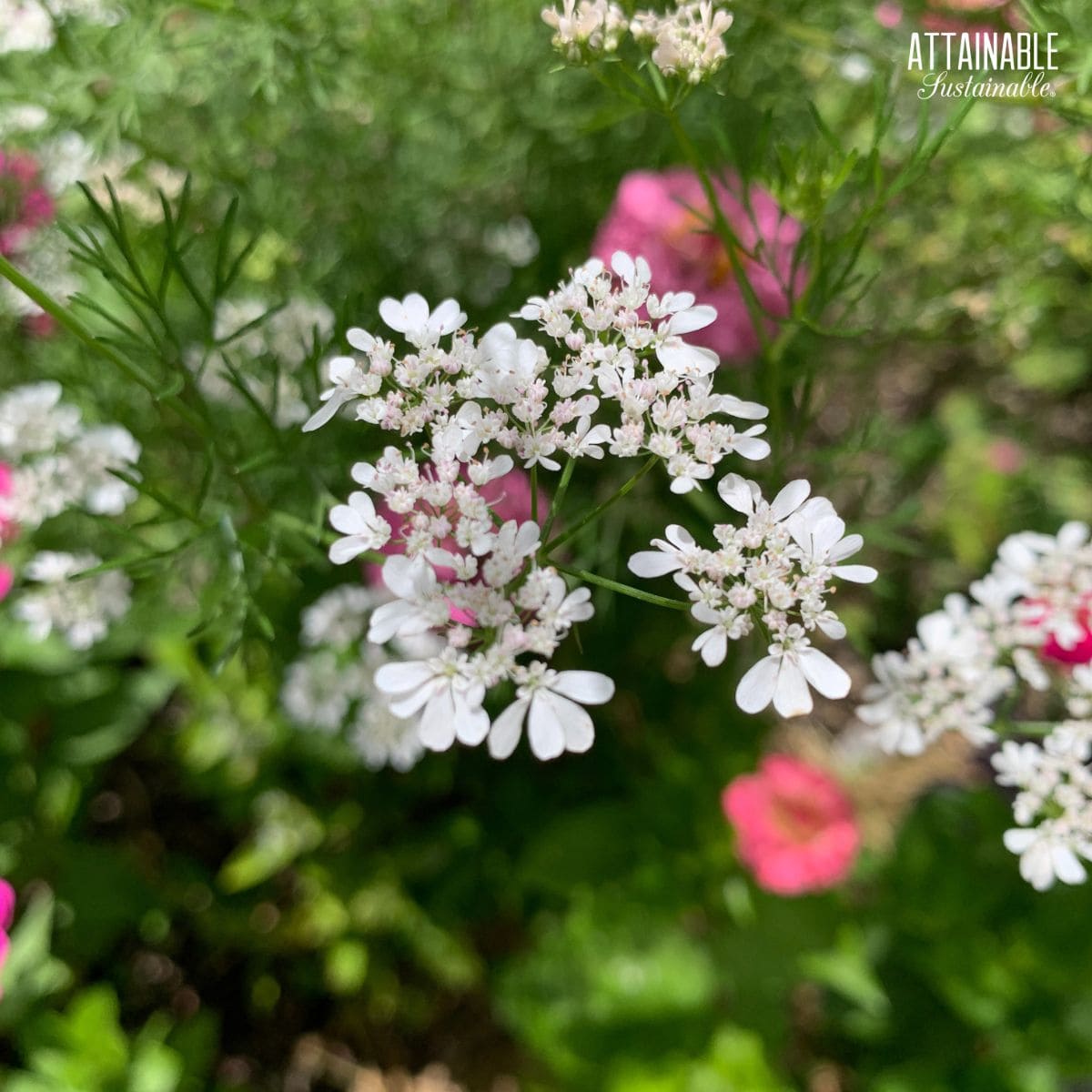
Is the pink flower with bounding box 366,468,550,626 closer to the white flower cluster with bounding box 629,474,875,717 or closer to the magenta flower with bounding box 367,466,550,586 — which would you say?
the magenta flower with bounding box 367,466,550,586

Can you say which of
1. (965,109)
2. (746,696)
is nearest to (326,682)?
(746,696)

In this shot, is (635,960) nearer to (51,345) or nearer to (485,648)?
(485,648)

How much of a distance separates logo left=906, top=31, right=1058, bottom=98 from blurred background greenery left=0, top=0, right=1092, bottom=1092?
34 mm

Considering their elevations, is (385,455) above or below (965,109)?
below

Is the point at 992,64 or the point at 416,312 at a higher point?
the point at 992,64

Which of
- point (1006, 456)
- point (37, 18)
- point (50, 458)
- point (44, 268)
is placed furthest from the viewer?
point (1006, 456)

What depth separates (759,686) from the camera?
1.83 ft

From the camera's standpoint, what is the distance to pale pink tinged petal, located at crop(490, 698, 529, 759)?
0.53m

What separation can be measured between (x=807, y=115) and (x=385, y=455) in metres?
0.97

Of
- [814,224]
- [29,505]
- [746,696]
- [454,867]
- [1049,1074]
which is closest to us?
[746,696]

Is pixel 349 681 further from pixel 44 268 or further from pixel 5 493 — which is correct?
pixel 44 268

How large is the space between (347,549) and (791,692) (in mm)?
293

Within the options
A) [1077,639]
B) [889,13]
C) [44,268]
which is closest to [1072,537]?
[1077,639]

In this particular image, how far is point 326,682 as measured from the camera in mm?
1176
